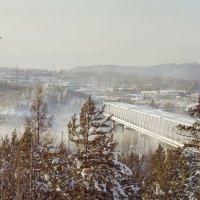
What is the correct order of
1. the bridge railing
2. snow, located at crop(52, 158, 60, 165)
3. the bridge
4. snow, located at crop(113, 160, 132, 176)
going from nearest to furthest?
snow, located at crop(113, 160, 132, 176), snow, located at crop(52, 158, 60, 165), the bridge, the bridge railing

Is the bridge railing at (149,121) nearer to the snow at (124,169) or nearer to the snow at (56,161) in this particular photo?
the snow at (124,169)

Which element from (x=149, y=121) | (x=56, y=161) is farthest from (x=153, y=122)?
(x=56, y=161)

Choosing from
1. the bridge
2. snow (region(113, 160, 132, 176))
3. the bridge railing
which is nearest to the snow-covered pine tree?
snow (region(113, 160, 132, 176))

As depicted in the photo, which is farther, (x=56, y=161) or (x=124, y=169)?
(x=56, y=161)

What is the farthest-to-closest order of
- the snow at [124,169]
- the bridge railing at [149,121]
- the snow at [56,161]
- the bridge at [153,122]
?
the bridge railing at [149,121] → the bridge at [153,122] → the snow at [56,161] → the snow at [124,169]

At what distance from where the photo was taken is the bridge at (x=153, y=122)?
66062 mm

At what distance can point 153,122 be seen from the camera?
258 ft

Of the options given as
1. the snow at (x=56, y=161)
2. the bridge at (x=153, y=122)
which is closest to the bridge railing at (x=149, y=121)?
the bridge at (x=153, y=122)

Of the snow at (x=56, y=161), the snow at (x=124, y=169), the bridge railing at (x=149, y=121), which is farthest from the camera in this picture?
the bridge railing at (x=149, y=121)

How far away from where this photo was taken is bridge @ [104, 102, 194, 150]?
217 ft

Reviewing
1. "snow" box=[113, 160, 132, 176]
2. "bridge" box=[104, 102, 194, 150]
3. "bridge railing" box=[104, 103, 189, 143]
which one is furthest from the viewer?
"bridge railing" box=[104, 103, 189, 143]

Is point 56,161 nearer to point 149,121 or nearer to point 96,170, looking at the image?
point 96,170

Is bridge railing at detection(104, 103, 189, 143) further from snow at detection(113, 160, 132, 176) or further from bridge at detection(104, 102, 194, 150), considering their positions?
snow at detection(113, 160, 132, 176)

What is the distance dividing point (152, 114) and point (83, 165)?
65440 millimetres
